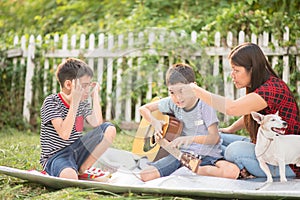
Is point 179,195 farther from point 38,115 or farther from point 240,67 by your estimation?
point 38,115

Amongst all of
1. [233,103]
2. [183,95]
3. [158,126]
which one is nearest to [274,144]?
[233,103]

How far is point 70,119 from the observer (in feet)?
10.2

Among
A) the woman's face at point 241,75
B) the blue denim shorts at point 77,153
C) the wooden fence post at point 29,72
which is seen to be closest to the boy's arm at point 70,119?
the blue denim shorts at point 77,153

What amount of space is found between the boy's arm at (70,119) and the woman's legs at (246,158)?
845mm

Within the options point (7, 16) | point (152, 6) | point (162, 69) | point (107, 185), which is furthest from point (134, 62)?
point (7, 16)

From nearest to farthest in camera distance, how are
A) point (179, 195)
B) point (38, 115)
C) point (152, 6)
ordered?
1. point (179, 195)
2. point (38, 115)
3. point (152, 6)

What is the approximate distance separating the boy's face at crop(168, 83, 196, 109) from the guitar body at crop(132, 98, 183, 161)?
107 mm

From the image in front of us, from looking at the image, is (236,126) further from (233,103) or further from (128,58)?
(128,58)

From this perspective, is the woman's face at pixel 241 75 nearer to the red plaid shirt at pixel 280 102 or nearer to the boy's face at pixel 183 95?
the red plaid shirt at pixel 280 102

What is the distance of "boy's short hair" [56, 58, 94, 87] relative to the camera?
3238 mm

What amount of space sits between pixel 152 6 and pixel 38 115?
7.57ft

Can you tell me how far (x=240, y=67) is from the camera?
3.09 meters

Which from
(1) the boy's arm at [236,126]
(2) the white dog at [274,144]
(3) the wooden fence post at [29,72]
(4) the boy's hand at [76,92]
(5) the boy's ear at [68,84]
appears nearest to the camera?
(2) the white dog at [274,144]

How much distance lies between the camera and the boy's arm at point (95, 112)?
321cm
